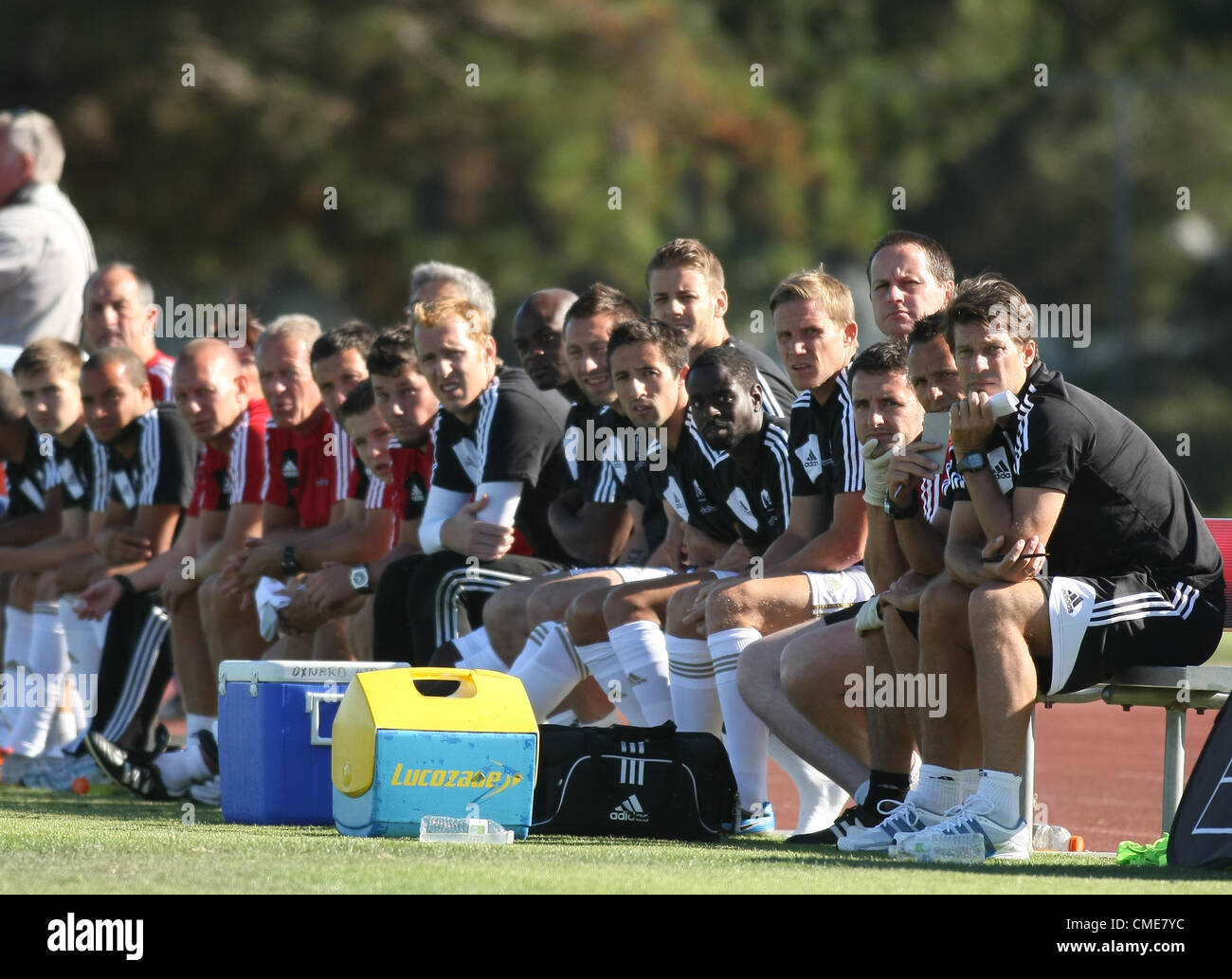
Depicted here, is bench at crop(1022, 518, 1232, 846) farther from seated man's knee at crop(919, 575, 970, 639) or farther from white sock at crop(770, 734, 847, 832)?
white sock at crop(770, 734, 847, 832)

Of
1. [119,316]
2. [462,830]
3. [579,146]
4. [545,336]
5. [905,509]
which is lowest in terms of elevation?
[462,830]

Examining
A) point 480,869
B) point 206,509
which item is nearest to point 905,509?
point 480,869

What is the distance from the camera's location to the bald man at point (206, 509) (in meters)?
8.74

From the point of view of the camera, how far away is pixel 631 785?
6359mm

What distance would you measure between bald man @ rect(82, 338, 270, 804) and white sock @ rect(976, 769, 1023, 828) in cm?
402

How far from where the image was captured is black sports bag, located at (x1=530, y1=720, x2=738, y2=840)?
249 inches

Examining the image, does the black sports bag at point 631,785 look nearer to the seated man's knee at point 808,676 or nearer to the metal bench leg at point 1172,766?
the seated man's knee at point 808,676

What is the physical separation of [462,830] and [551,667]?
4.67 feet

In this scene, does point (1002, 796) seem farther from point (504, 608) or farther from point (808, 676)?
point (504, 608)
